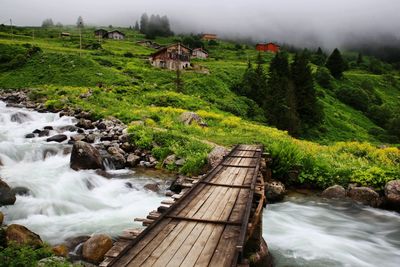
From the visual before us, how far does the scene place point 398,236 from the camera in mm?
12734

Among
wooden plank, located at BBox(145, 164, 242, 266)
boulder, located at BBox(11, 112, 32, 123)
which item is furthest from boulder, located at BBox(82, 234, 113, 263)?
boulder, located at BBox(11, 112, 32, 123)

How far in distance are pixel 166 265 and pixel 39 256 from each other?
311cm

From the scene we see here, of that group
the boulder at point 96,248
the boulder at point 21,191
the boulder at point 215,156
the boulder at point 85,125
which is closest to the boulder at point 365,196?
the boulder at point 215,156

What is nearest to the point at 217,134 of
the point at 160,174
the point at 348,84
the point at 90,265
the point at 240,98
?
the point at 160,174

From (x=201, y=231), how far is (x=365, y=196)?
1067 cm

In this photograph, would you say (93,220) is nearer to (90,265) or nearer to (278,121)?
(90,265)

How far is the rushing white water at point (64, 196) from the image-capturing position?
11397mm

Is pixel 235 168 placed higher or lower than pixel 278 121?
higher

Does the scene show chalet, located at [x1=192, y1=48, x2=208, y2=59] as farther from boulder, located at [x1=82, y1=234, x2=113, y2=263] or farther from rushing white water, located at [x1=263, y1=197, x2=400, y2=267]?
boulder, located at [x1=82, y1=234, x2=113, y2=263]

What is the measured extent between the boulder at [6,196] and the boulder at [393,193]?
14.4 m

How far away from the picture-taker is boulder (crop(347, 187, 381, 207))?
608 inches

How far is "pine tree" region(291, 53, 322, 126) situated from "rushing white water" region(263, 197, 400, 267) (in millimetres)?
39387

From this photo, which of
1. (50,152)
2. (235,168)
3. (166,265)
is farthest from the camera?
(50,152)

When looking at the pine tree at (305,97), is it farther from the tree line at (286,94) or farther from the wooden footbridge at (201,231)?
the wooden footbridge at (201,231)
